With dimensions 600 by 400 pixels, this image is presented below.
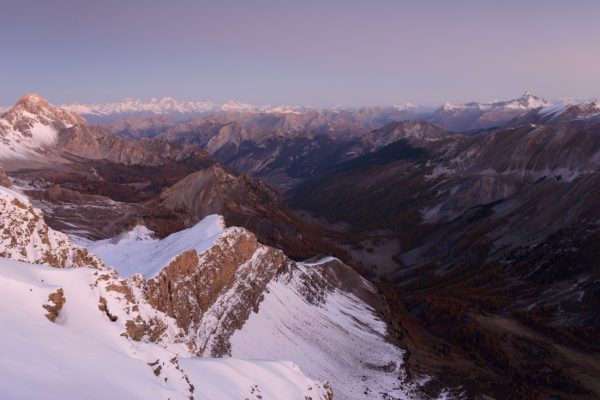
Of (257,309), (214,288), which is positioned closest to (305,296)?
(257,309)

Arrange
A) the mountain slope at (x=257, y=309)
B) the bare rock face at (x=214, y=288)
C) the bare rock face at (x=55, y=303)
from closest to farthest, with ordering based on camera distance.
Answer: the bare rock face at (x=55, y=303) → the bare rock face at (x=214, y=288) → the mountain slope at (x=257, y=309)

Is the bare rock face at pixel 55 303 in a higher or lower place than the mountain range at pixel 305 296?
higher

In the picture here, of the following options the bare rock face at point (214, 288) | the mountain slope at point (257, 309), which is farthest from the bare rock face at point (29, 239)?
the bare rock face at point (214, 288)

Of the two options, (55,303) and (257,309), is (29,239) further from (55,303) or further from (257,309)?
(257,309)

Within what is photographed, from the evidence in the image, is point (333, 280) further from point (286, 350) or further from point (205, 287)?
point (205, 287)

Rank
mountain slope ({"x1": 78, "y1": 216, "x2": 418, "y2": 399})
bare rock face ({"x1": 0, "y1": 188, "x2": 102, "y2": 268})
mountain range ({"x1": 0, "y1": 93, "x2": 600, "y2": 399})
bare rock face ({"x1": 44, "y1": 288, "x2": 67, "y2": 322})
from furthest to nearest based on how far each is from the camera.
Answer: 1. mountain slope ({"x1": 78, "y1": 216, "x2": 418, "y2": 399})
2. bare rock face ({"x1": 0, "y1": 188, "x2": 102, "y2": 268})
3. mountain range ({"x1": 0, "y1": 93, "x2": 600, "y2": 399})
4. bare rock face ({"x1": 44, "y1": 288, "x2": 67, "y2": 322})

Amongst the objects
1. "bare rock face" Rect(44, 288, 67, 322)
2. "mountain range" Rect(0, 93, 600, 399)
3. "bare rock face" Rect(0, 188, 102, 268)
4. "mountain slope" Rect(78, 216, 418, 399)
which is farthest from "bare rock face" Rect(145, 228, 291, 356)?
"bare rock face" Rect(44, 288, 67, 322)

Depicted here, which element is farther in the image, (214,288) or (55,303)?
(214,288)

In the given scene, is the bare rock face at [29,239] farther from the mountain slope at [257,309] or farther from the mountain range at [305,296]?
the mountain slope at [257,309]

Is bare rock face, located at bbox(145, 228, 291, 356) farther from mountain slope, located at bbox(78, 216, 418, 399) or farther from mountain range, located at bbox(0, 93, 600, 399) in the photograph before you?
mountain range, located at bbox(0, 93, 600, 399)
